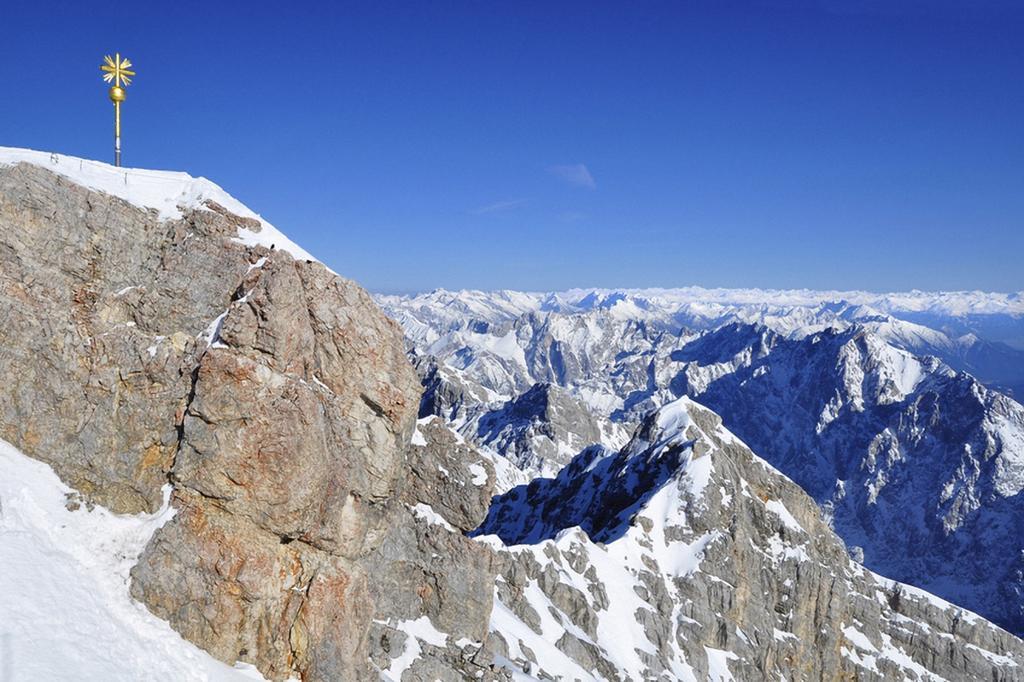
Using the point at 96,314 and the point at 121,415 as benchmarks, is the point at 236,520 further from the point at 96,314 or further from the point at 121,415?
the point at 96,314

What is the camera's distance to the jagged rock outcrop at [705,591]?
286 feet

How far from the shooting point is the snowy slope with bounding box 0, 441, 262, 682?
2697cm

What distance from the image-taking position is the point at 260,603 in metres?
34.7

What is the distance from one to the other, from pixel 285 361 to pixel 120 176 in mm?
17264

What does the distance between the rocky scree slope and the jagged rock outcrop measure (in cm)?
3797

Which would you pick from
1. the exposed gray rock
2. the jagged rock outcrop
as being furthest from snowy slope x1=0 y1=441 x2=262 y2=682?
the jagged rock outcrop

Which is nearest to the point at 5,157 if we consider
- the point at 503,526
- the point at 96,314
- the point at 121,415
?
the point at 96,314

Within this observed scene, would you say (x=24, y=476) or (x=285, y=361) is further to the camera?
(x=285, y=361)

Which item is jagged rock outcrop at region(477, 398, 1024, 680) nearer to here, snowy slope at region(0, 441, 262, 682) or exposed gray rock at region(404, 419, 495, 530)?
exposed gray rock at region(404, 419, 495, 530)

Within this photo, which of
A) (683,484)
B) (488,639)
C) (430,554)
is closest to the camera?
(430,554)

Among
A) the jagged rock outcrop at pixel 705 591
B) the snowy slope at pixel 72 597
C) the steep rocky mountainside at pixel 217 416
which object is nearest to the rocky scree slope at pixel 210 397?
the steep rocky mountainside at pixel 217 416

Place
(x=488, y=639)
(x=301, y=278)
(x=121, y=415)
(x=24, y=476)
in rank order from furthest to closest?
1. (x=488, y=639)
2. (x=301, y=278)
3. (x=121, y=415)
4. (x=24, y=476)

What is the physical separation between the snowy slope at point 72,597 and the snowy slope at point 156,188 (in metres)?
15.9

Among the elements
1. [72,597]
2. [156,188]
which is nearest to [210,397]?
[72,597]
